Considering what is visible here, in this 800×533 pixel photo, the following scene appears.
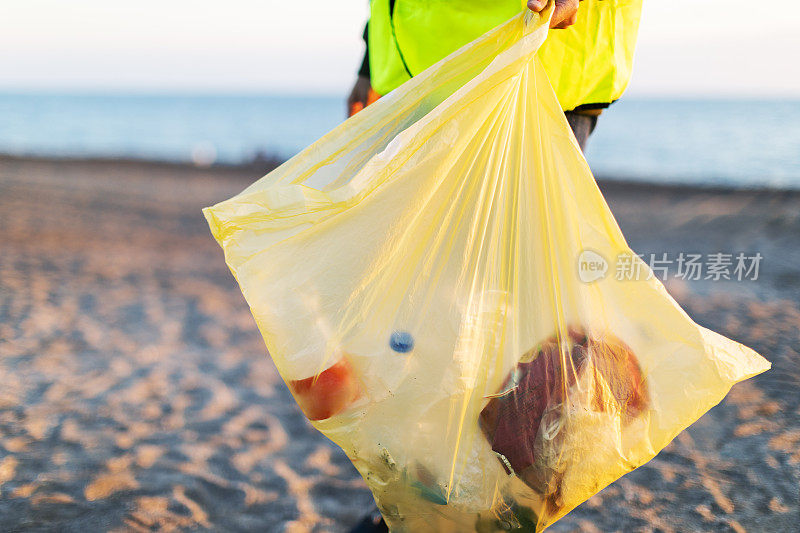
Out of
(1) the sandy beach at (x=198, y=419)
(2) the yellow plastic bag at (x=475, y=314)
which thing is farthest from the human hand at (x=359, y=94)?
(1) the sandy beach at (x=198, y=419)

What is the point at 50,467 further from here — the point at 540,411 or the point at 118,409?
the point at 540,411

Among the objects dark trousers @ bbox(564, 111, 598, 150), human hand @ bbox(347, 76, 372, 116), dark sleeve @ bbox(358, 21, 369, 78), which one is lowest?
dark trousers @ bbox(564, 111, 598, 150)

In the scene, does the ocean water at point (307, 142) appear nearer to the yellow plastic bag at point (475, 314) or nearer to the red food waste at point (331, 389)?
the yellow plastic bag at point (475, 314)

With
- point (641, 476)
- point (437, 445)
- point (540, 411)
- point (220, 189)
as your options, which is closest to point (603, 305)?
point (540, 411)

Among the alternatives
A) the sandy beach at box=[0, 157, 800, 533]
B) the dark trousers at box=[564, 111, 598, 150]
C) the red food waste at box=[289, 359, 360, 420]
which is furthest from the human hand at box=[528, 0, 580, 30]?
the sandy beach at box=[0, 157, 800, 533]

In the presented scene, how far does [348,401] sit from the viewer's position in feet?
3.45

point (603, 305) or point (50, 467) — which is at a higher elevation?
point (603, 305)

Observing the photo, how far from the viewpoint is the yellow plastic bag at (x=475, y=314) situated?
1023 mm

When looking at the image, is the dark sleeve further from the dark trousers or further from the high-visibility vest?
the dark trousers

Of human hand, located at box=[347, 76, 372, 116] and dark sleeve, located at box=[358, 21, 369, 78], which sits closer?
dark sleeve, located at box=[358, 21, 369, 78]

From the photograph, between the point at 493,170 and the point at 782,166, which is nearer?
the point at 493,170

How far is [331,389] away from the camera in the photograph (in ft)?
3.42

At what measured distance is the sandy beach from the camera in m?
1.50

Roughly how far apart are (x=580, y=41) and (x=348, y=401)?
2.83 feet
